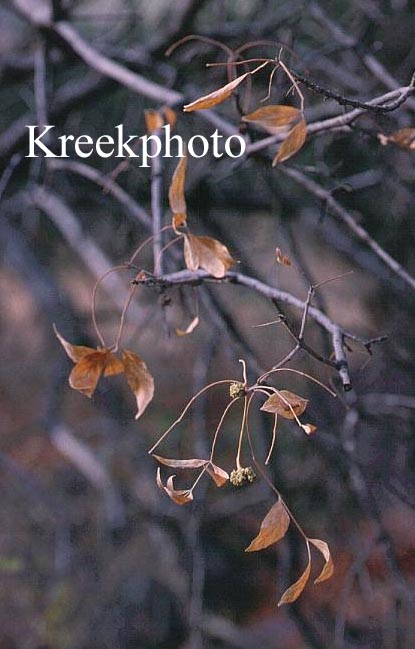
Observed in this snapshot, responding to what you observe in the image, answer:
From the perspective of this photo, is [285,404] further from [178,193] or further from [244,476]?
[178,193]

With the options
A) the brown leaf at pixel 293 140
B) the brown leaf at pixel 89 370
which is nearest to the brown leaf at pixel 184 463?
the brown leaf at pixel 89 370

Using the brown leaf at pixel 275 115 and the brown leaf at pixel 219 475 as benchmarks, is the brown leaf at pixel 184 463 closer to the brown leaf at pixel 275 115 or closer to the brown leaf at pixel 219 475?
the brown leaf at pixel 219 475

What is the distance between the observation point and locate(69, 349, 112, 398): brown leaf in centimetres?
67

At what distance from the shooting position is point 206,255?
639 millimetres

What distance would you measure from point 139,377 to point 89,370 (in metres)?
0.04

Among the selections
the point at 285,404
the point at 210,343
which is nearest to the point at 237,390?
the point at 285,404

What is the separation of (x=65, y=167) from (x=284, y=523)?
2.77ft

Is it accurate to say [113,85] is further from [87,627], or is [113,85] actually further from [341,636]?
[87,627]

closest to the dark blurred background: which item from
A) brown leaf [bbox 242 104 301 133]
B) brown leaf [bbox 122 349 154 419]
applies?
brown leaf [bbox 242 104 301 133]

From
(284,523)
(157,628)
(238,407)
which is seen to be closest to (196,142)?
(284,523)

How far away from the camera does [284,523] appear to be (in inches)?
21.8

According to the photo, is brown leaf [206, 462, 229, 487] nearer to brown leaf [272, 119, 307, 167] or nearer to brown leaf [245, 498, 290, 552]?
brown leaf [245, 498, 290, 552]

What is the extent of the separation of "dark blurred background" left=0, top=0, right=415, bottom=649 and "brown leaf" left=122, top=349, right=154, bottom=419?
0.18 meters

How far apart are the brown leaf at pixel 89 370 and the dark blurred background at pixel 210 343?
199 mm
